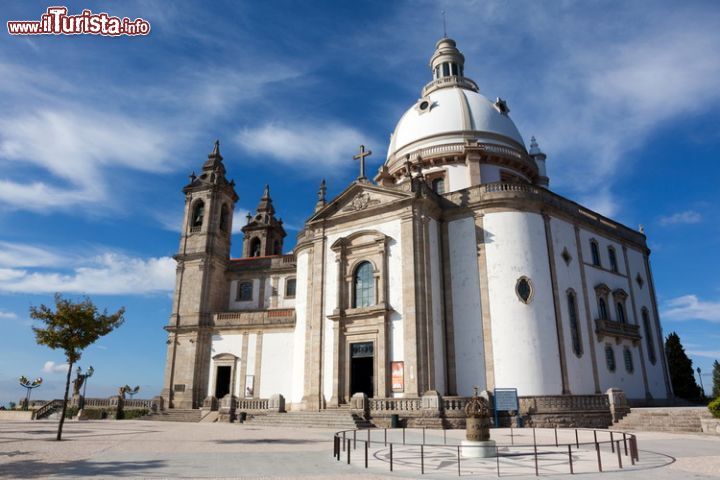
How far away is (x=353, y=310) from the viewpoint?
28.8m

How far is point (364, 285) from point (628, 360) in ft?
56.1

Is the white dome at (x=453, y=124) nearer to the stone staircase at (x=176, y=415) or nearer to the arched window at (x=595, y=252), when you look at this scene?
the arched window at (x=595, y=252)

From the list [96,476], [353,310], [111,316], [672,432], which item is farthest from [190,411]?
[672,432]

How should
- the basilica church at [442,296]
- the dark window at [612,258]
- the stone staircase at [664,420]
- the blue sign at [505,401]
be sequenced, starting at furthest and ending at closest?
the dark window at [612,258], the basilica church at [442,296], the blue sign at [505,401], the stone staircase at [664,420]

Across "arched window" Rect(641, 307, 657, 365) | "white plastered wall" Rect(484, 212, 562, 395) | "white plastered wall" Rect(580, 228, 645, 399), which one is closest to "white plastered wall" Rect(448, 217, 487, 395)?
"white plastered wall" Rect(484, 212, 562, 395)

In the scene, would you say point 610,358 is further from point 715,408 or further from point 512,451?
point 512,451

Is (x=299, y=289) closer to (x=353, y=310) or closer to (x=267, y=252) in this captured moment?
(x=353, y=310)

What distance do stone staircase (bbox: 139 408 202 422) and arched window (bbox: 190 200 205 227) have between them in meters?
14.9

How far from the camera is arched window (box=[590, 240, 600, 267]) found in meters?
32.1

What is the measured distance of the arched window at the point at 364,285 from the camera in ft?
95.7

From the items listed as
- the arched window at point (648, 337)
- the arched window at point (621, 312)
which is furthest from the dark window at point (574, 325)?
the arched window at point (648, 337)

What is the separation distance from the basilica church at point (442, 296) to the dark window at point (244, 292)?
7.71 feet

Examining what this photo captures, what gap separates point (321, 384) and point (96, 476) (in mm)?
19046

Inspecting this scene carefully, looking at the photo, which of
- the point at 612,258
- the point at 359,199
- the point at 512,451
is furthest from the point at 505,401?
the point at 612,258
